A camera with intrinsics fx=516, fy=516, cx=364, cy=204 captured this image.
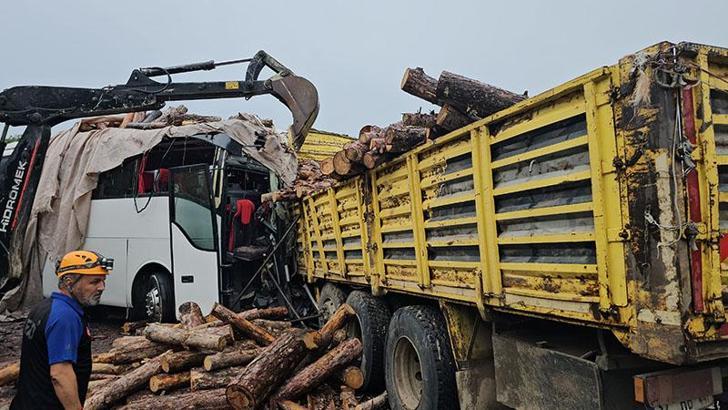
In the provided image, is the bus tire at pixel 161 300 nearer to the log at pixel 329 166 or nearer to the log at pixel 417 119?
the log at pixel 329 166

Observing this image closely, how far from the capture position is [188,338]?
5.52 m

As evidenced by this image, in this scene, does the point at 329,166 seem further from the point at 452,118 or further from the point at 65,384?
the point at 65,384

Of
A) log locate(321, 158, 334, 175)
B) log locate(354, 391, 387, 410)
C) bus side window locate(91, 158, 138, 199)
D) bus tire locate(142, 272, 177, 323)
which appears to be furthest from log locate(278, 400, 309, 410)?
bus side window locate(91, 158, 138, 199)

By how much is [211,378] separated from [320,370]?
3.52 feet

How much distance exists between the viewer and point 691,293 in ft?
7.36

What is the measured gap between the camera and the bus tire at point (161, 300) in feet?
27.1

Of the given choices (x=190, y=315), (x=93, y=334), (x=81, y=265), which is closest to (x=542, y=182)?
(x=81, y=265)

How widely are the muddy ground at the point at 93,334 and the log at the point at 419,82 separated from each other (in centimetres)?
549

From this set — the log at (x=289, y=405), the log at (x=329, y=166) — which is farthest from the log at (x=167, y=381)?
the log at (x=329, y=166)

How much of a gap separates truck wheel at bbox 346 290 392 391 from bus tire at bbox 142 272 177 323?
404 cm

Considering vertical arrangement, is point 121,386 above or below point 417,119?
below

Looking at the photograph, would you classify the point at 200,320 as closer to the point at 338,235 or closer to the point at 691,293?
the point at 338,235

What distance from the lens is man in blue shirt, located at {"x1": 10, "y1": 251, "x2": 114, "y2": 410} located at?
2922 mm

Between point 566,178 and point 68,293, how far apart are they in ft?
9.73
